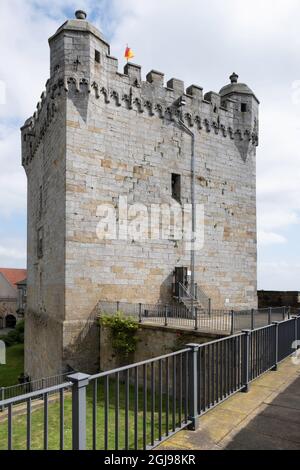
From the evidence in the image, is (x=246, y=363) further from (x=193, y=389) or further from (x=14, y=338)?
(x=14, y=338)

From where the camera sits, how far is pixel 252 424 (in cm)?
489

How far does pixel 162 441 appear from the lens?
432 cm

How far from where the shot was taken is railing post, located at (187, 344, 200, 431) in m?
4.76

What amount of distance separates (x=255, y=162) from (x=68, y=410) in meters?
17.4

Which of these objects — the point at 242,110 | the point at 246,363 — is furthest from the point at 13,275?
the point at 246,363

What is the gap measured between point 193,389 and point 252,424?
2.91 feet

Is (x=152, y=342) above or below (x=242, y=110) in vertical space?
below

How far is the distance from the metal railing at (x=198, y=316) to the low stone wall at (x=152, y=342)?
340mm

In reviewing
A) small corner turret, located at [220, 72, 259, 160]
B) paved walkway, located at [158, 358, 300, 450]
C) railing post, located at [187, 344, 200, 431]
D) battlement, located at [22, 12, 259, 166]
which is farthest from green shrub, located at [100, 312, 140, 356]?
small corner turret, located at [220, 72, 259, 160]

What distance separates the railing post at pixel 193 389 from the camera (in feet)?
15.6

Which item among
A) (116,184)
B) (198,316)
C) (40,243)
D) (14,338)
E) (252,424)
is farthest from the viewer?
(14,338)

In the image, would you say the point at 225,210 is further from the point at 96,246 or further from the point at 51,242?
the point at 51,242

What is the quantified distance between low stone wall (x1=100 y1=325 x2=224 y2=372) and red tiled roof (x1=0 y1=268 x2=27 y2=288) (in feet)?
142

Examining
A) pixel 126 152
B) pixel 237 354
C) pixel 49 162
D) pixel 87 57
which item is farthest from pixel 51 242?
pixel 237 354
